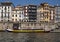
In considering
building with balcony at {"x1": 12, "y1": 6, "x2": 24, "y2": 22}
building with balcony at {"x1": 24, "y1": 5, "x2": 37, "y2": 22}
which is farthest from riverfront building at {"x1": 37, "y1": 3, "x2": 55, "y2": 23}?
building with balcony at {"x1": 12, "y1": 6, "x2": 24, "y2": 22}

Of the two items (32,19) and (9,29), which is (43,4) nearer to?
(32,19)

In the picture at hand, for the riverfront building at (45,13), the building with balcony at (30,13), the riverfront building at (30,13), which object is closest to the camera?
the riverfront building at (30,13)

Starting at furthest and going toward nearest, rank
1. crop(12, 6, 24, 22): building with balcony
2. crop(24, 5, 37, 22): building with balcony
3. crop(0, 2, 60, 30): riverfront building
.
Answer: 1. crop(12, 6, 24, 22): building with balcony
2. crop(24, 5, 37, 22): building with balcony
3. crop(0, 2, 60, 30): riverfront building

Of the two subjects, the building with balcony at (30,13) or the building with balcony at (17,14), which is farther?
the building with balcony at (17,14)

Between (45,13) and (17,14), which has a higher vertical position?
(45,13)

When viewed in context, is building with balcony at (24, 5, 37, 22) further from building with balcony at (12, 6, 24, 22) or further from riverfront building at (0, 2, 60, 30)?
building with balcony at (12, 6, 24, 22)

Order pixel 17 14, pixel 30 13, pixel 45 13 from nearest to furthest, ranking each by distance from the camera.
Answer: pixel 30 13, pixel 45 13, pixel 17 14

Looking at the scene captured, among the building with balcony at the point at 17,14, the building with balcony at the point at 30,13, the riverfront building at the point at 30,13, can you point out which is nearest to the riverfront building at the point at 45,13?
the riverfront building at the point at 30,13

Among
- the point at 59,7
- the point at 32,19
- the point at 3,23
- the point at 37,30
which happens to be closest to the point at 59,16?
the point at 59,7

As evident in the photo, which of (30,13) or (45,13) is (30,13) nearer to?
(30,13)

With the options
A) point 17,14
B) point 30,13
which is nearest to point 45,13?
point 30,13

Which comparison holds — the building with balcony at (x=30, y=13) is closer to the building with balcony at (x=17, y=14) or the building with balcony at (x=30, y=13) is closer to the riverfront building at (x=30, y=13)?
the riverfront building at (x=30, y=13)

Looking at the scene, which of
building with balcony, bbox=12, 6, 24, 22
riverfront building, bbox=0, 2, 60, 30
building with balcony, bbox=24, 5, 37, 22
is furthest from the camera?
building with balcony, bbox=12, 6, 24, 22

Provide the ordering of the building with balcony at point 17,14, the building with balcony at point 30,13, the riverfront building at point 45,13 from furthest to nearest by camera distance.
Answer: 1. the building with balcony at point 17,14
2. the riverfront building at point 45,13
3. the building with balcony at point 30,13
